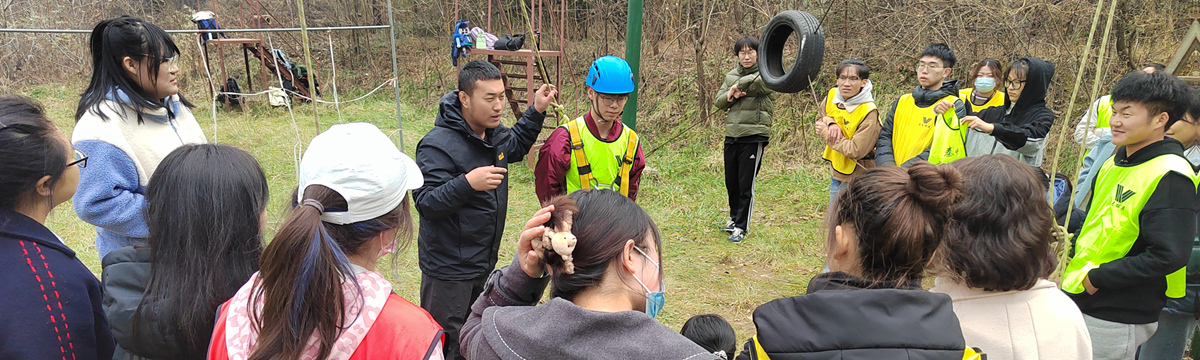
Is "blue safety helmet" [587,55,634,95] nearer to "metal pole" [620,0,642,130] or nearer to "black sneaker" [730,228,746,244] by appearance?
"metal pole" [620,0,642,130]

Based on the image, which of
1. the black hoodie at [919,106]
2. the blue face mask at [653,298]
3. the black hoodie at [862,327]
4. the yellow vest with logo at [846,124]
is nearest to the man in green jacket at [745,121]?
the yellow vest with logo at [846,124]

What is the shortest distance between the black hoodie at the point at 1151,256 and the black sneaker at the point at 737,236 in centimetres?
304

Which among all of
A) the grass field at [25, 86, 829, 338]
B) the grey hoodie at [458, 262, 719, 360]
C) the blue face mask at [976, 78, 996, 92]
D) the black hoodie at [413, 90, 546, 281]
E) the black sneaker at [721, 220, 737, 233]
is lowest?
the grass field at [25, 86, 829, 338]

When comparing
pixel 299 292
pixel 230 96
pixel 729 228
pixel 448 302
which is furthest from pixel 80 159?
pixel 230 96

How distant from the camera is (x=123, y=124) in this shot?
87.4 inches

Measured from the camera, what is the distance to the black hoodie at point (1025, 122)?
3479mm

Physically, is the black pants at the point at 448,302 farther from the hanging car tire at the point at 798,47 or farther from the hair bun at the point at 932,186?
the hanging car tire at the point at 798,47

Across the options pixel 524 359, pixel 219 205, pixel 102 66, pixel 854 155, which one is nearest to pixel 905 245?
pixel 524 359

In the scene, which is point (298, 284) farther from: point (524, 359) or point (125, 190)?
point (125, 190)

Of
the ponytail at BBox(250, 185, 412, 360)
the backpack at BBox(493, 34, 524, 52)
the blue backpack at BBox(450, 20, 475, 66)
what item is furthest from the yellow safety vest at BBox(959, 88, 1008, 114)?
the blue backpack at BBox(450, 20, 475, 66)

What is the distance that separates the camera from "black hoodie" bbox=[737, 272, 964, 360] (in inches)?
43.5

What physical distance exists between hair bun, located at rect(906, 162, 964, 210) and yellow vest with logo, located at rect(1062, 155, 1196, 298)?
122 cm

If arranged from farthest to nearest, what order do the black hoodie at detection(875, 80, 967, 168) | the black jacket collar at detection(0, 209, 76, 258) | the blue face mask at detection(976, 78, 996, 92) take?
the black hoodie at detection(875, 80, 967, 168) < the blue face mask at detection(976, 78, 996, 92) < the black jacket collar at detection(0, 209, 76, 258)

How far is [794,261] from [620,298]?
152 inches
